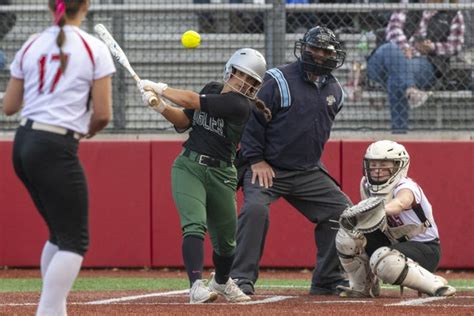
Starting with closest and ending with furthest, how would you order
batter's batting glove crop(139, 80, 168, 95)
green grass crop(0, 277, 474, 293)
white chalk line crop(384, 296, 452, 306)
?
batter's batting glove crop(139, 80, 168, 95)
white chalk line crop(384, 296, 452, 306)
green grass crop(0, 277, 474, 293)

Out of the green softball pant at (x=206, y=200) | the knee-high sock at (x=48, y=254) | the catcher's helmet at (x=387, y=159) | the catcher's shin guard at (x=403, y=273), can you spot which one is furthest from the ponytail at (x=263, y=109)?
the knee-high sock at (x=48, y=254)

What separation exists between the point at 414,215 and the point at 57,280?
355 cm

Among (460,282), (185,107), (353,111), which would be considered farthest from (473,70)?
(185,107)

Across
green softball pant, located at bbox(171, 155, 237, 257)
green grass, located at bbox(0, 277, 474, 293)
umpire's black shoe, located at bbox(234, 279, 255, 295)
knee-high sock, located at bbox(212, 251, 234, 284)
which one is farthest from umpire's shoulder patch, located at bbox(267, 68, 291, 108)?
green grass, located at bbox(0, 277, 474, 293)

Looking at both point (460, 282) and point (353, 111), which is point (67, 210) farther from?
point (353, 111)

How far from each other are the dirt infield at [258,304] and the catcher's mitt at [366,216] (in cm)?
52

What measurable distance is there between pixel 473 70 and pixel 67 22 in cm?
680

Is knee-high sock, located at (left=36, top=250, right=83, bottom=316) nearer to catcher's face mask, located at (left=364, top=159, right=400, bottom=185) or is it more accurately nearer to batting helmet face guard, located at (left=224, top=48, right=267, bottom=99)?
batting helmet face guard, located at (left=224, top=48, right=267, bottom=99)

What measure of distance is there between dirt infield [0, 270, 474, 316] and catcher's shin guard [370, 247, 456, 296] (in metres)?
0.08

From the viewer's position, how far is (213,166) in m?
Result: 7.68

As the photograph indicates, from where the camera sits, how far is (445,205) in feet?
38.1

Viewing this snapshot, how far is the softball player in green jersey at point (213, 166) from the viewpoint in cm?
752

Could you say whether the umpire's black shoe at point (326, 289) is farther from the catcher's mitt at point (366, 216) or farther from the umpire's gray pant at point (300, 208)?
the catcher's mitt at point (366, 216)

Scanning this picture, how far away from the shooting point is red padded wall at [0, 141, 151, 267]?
38.3ft
